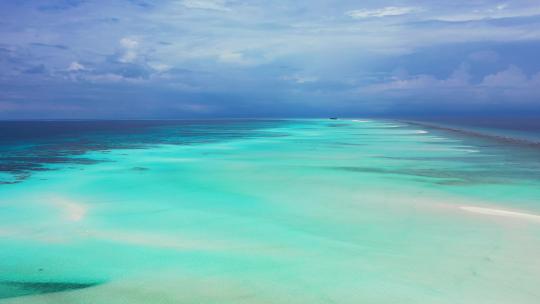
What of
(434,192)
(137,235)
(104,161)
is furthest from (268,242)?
(104,161)

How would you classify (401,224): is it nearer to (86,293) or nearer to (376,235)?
(376,235)

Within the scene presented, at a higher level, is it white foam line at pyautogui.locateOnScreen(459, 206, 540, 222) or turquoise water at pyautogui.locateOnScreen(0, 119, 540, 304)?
white foam line at pyautogui.locateOnScreen(459, 206, 540, 222)

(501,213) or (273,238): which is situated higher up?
(501,213)

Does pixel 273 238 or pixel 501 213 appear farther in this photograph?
pixel 501 213

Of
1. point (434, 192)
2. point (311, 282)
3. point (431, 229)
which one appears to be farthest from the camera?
point (434, 192)

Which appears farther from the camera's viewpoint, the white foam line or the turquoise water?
the white foam line

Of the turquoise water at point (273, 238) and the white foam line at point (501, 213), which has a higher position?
the white foam line at point (501, 213)

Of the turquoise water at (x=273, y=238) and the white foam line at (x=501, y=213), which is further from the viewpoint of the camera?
the white foam line at (x=501, y=213)

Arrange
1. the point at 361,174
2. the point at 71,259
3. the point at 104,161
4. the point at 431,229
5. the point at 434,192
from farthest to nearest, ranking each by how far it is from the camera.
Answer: the point at 104,161 → the point at 361,174 → the point at 434,192 → the point at 431,229 → the point at 71,259
